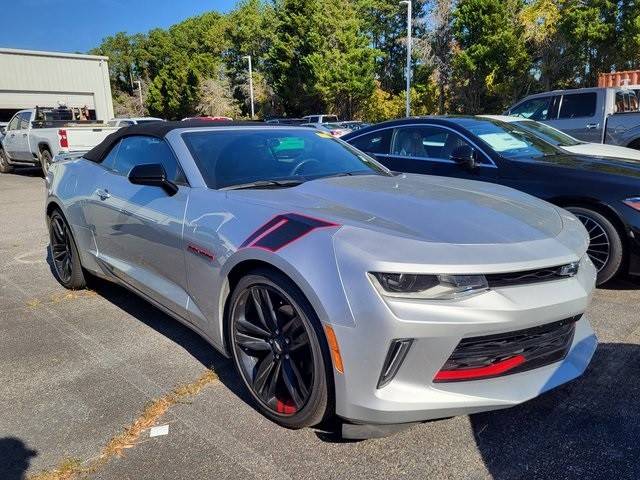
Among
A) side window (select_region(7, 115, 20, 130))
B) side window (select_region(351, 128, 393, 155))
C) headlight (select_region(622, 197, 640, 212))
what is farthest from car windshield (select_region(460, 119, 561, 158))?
side window (select_region(7, 115, 20, 130))

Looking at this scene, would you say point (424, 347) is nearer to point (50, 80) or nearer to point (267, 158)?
point (267, 158)

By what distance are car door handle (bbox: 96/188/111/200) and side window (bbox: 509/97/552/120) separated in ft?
27.4

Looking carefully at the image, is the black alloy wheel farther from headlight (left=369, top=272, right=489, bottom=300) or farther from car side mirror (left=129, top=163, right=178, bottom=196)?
headlight (left=369, top=272, right=489, bottom=300)

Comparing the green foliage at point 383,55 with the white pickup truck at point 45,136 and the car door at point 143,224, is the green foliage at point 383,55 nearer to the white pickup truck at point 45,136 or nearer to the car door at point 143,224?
the white pickup truck at point 45,136

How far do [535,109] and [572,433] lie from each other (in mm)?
9165

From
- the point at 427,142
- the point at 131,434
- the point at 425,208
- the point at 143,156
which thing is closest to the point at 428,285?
the point at 425,208

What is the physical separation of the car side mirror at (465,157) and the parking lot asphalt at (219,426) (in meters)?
1.87

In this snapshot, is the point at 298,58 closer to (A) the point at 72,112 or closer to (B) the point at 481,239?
(A) the point at 72,112

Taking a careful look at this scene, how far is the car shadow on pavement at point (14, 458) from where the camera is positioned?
2.24m

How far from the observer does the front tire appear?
2.25 m

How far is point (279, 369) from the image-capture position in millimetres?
2502

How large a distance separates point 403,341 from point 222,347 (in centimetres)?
117

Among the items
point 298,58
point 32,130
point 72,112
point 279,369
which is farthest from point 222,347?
point 298,58

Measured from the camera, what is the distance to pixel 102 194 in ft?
12.5
